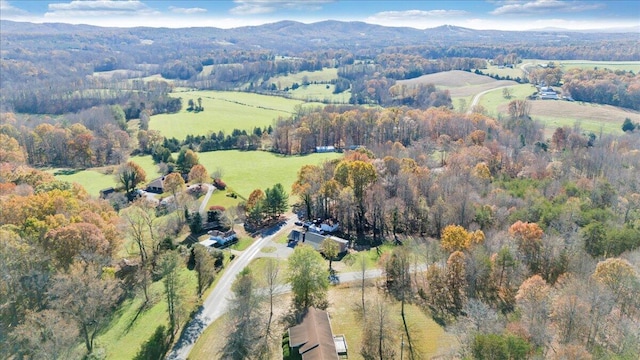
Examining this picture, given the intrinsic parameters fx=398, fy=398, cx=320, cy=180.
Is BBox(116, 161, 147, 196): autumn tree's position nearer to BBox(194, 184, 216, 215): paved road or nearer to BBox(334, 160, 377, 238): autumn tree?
BBox(194, 184, 216, 215): paved road

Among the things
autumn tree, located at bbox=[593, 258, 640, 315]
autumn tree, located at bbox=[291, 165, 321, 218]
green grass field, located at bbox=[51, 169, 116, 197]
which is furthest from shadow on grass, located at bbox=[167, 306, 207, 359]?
green grass field, located at bbox=[51, 169, 116, 197]

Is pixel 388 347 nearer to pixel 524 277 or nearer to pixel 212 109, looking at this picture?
pixel 524 277

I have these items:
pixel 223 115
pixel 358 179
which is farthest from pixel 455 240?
pixel 223 115

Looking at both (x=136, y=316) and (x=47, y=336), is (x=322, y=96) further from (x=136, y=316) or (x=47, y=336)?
(x=47, y=336)

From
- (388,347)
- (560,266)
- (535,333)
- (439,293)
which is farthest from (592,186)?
(388,347)

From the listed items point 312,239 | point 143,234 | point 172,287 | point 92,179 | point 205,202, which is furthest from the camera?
point 92,179

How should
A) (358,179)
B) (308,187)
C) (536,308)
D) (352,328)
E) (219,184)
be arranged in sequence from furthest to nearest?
(219,184) → (308,187) → (358,179) → (352,328) → (536,308)

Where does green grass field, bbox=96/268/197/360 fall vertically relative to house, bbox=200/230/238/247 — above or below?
below
